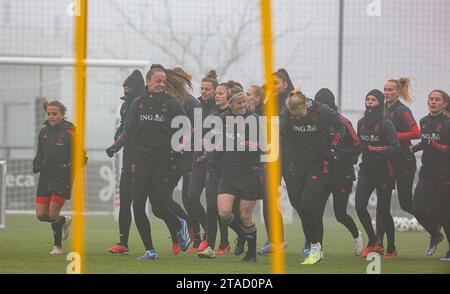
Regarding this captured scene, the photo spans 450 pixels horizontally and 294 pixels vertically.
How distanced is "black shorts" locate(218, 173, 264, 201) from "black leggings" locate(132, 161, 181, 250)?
0.68 m

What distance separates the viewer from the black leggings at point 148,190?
1227 centimetres

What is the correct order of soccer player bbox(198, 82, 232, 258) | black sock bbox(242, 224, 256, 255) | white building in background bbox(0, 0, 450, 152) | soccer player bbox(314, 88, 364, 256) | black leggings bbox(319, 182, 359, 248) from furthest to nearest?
white building in background bbox(0, 0, 450, 152) < soccer player bbox(198, 82, 232, 258) < black leggings bbox(319, 182, 359, 248) < soccer player bbox(314, 88, 364, 256) < black sock bbox(242, 224, 256, 255)

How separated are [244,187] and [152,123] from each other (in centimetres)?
121

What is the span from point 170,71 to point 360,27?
9.47 metres

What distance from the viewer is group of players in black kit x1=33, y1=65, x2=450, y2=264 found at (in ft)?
40.2

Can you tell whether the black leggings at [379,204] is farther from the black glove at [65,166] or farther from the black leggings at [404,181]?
the black glove at [65,166]

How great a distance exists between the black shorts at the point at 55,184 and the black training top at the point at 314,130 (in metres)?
2.48

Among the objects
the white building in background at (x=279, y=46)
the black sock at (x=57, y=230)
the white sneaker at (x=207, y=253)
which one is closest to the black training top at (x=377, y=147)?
the white sneaker at (x=207, y=253)

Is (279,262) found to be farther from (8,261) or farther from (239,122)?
(8,261)

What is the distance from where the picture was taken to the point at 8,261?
12.1 meters

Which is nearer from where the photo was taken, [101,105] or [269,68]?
[269,68]

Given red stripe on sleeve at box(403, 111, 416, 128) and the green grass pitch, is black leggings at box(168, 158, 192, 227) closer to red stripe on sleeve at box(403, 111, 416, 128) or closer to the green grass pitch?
the green grass pitch

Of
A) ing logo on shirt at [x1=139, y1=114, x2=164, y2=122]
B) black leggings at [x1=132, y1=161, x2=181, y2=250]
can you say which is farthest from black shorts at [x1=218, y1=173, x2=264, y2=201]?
ing logo on shirt at [x1=139, y1=114, x2=164, y2=122]

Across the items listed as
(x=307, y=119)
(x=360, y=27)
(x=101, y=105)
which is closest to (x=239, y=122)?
(x=307, y=119)
